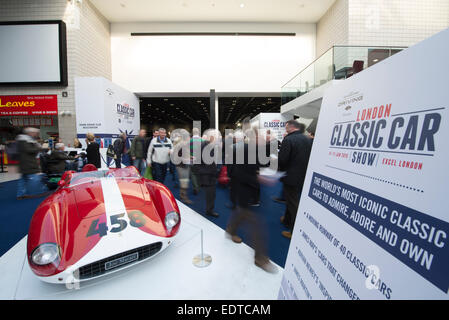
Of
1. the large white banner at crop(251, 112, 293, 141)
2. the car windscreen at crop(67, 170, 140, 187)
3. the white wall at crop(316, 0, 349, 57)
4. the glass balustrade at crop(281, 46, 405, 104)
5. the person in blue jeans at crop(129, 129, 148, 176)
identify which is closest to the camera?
the car windscreen at crop(67, 170, 140, 187)

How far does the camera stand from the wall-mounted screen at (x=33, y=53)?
7.89m

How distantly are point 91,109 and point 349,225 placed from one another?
9139 millimetres

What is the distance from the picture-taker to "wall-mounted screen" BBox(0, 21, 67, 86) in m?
7.89

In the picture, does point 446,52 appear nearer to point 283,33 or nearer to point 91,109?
point 91,109

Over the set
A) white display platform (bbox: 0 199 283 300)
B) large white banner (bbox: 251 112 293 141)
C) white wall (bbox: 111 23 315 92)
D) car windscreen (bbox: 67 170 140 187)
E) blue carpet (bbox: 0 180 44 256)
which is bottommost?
blue carpet (bbox: 0 180 44 256)

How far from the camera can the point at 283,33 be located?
11062 millimetres

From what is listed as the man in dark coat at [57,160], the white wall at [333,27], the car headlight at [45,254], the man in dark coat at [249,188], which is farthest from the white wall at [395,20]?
the car headlight at [45,254]

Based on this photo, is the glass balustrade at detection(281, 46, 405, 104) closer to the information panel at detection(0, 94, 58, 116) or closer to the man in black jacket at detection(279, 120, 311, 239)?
the man in black jacket at detection(279, 120, 311, 239)

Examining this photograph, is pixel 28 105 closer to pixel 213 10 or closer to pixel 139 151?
pixel 139 151

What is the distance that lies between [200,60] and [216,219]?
961 cm

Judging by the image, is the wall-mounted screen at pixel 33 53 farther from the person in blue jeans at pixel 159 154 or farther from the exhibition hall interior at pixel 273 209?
the person in blue jeans at pixel 159 154

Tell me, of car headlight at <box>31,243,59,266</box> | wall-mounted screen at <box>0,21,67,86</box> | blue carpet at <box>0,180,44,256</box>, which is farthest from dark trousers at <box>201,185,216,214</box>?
wall-mounted screen at <box>0,21,67,86</box>

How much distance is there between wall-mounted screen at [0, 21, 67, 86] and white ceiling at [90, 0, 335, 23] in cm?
275
